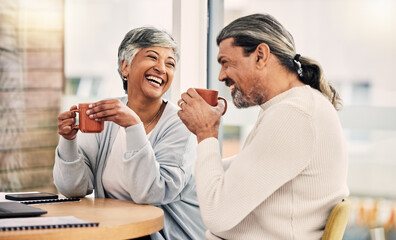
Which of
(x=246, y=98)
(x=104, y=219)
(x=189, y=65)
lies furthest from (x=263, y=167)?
(x=189, y=65)

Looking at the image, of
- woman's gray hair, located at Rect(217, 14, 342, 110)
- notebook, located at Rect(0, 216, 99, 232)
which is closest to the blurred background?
woman's gray hair, located at Rect(217, 14, 342, 110)

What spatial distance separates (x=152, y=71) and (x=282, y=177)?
3.24 feet

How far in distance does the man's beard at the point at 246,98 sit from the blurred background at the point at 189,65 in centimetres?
108

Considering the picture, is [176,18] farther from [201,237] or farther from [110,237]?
[110,237]

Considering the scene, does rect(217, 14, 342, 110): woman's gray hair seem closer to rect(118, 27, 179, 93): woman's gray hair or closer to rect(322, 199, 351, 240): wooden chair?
rect(322, 199, 351, 240): wooden chair

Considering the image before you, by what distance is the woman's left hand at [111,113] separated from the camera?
2.02 metres

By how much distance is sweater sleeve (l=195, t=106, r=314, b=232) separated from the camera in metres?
1.54

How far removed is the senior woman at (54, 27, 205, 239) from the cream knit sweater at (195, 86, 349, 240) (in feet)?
1.43

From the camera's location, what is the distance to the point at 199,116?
5.89ft

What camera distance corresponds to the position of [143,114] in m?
2.39

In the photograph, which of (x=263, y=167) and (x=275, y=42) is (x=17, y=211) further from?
(x=275, y=42)

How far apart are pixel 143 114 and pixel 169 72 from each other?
0.21 meters

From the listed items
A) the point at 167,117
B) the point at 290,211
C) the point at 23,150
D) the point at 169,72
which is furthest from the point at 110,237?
the point at 23,150

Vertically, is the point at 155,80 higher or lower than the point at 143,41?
lower
